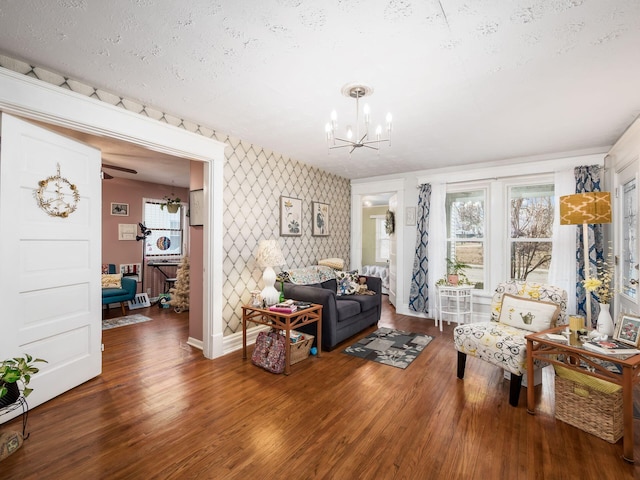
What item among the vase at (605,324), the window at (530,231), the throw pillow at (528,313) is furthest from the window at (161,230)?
the vase at (605,324)

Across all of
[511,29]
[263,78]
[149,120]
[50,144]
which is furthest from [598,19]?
[50,144]

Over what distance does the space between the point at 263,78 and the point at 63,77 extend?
1.48 metres

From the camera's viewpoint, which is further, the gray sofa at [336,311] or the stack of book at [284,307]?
the gray sofa at [336,311]

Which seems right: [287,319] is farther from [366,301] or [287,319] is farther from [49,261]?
[49,261]

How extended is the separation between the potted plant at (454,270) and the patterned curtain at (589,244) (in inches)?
53.0

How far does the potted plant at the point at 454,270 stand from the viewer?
438 cm

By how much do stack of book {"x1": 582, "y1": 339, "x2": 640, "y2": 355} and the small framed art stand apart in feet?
22.2

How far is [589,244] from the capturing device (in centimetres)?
358

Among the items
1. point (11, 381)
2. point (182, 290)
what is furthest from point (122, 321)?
point (11, 381)

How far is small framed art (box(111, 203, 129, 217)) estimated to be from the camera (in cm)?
560

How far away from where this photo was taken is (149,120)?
2.65 m

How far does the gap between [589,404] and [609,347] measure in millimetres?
404

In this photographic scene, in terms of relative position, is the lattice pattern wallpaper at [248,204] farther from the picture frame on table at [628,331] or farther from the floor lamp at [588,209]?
the picture frame on table at [628,331]

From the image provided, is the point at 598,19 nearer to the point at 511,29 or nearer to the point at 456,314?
the point at 511,29
